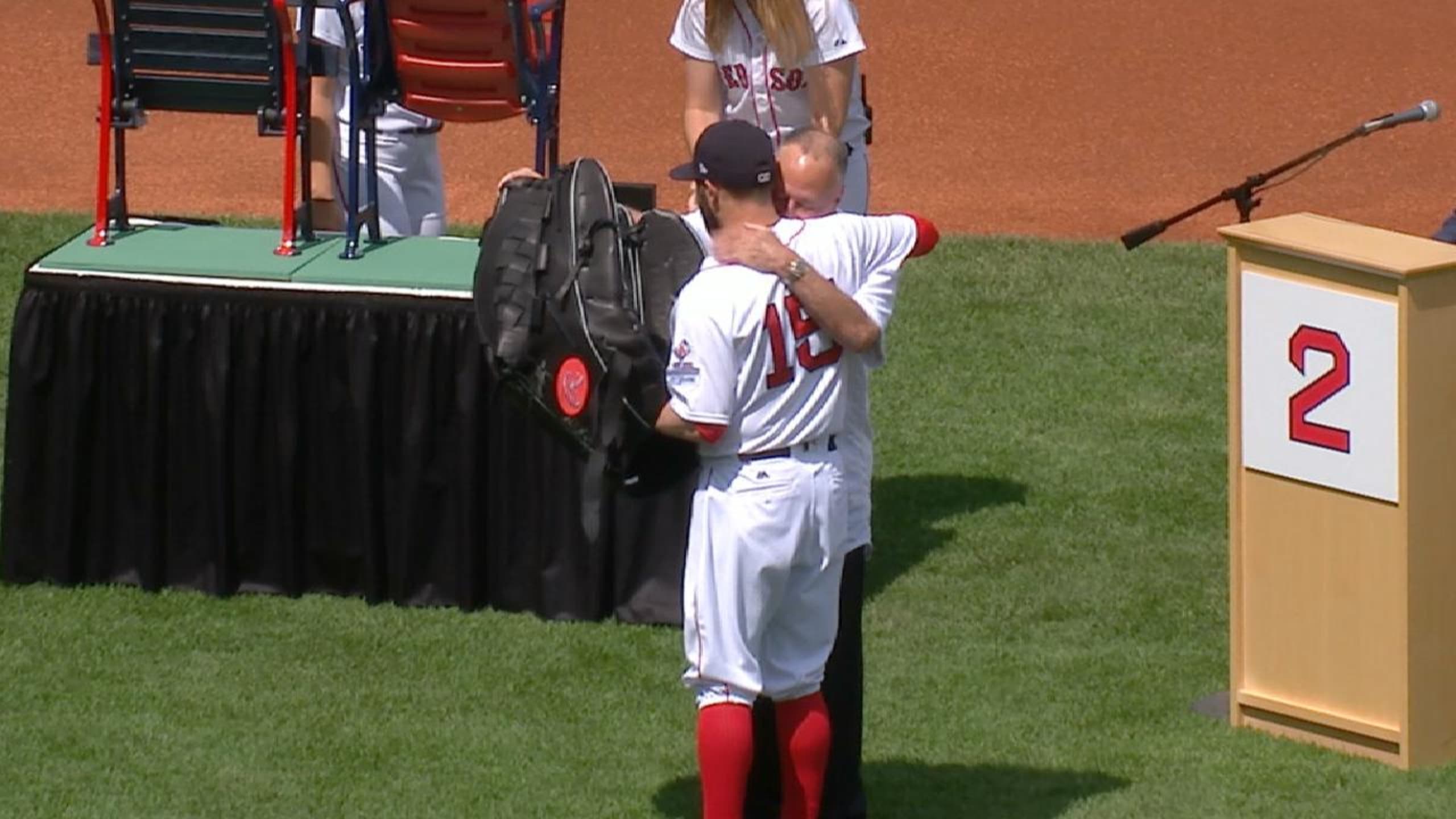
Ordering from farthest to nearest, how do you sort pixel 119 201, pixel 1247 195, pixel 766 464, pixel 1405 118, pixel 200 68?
pixel 119 201 → pixel 200 68 → pixel 1247 195 → pixel 1405 118 → pixel 766 464

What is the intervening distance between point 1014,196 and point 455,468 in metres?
6.19

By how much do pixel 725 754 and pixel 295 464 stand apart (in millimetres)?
2439

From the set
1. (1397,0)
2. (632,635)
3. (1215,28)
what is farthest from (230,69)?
(1397,0)

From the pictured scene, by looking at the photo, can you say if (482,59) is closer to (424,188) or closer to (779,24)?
(779,24)

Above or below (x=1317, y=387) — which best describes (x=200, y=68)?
above

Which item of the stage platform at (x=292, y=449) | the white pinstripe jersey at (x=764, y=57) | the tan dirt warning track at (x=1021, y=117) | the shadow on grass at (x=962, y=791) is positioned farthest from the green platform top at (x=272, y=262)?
the tan dirt warning track at (x=1021, y=117)

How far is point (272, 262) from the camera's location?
743 cm

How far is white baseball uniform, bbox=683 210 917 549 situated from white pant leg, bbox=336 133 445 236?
130 inches

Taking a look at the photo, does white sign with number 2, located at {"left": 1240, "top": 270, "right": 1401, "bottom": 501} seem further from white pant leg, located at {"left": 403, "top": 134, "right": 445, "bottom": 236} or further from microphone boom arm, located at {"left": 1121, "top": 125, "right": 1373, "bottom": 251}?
white pant leg, located at {"left": 403, "top": 134, "right": 445, "bottom": 236}

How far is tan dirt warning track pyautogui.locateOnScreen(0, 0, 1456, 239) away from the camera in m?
12.9

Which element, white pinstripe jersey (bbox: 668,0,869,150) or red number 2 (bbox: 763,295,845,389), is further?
white pinstripe jersey (bbox: 668,0,869,150)

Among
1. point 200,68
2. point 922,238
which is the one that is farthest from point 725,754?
point 200,68

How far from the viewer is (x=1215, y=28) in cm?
1553

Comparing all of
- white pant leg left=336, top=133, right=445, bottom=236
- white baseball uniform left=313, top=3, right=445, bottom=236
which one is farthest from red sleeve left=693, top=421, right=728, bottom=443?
white pant leg left=336, top=133, right=445, bottom=236
